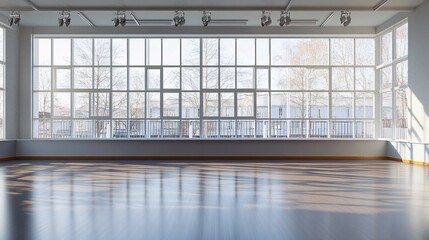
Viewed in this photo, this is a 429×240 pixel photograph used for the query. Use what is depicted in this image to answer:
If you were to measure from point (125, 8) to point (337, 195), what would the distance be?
6790mm

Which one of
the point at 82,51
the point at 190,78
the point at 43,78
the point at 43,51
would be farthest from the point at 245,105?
the point at 43,51

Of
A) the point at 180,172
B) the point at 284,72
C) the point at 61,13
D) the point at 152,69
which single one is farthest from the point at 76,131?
the point at 284,72

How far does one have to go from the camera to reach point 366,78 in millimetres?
11953

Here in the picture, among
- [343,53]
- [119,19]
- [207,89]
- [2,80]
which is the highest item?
[119,19]

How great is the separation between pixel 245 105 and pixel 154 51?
3294mm

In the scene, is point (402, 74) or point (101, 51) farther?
point (101, 51)

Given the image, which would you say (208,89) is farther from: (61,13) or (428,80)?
(428,80)

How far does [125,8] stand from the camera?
941cm

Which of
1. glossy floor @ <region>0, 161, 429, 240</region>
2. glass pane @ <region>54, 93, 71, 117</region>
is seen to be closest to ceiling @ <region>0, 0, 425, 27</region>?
glass pane @ <region>54, 93, 71, 117</region>

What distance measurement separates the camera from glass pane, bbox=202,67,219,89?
11.9 metres

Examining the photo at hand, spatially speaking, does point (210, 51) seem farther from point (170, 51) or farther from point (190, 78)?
point (170, 51)

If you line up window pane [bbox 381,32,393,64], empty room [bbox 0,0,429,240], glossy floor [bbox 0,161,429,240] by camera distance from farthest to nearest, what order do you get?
window pane [bbox 381,32,393,64]
empty room [bbox 0,0,429,240]
glossy floor [bbox 0,161,429,240]

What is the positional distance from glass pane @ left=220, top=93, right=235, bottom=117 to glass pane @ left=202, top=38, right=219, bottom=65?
1.07 meters

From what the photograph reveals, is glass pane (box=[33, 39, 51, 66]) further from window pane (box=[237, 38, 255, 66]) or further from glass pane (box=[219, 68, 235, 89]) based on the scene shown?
window pane (box=[237, 38, 255, 66])
